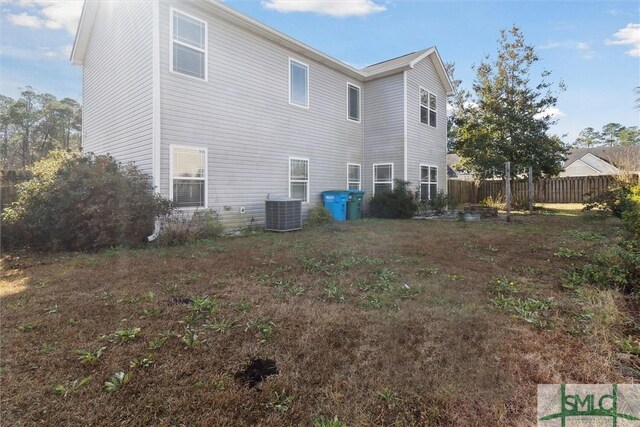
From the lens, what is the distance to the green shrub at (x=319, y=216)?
10312mm

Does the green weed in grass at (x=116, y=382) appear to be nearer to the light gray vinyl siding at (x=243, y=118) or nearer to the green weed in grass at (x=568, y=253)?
the light gray vinyl siding at (x=243, y=118)

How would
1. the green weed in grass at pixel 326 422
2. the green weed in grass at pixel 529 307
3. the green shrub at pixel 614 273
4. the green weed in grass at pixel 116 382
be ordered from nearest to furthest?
1. the green weed in grass at pixel 326 422
2. the green weed in grass at pixel 116 382
3. the green weed in grass at pixel 529 307
4. the green shrub at pixel 614 273

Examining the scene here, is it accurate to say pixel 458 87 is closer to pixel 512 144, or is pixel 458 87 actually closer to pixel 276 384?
pixel 512 144

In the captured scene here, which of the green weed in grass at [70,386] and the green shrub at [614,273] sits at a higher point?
the green shrub at [614,273]

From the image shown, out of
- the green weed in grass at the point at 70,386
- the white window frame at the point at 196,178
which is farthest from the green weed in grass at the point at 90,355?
the white window frame at the point at 196,178

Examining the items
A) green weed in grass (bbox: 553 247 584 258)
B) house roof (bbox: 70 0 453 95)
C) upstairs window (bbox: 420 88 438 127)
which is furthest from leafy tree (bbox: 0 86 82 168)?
green weed in grass (bbox: 553 247 584 258)

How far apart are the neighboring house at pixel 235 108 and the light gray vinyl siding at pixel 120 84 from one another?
0.04 m

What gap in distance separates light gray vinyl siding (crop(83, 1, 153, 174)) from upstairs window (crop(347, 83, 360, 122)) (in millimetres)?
7391

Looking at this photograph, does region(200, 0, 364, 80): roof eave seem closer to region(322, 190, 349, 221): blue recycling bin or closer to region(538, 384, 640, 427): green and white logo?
region(322, 190, 349, 221): blue recycling bin

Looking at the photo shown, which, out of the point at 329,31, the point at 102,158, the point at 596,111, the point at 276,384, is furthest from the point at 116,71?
the point at 596,111

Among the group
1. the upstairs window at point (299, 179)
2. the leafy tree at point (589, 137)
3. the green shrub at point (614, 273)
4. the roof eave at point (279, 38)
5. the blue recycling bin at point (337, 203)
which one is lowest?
the green shrub at point (614, 273)

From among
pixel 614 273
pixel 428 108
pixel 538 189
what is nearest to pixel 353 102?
pixel 428 108

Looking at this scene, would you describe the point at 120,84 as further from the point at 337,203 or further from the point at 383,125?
the point at 383,125

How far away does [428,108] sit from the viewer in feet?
47.0
